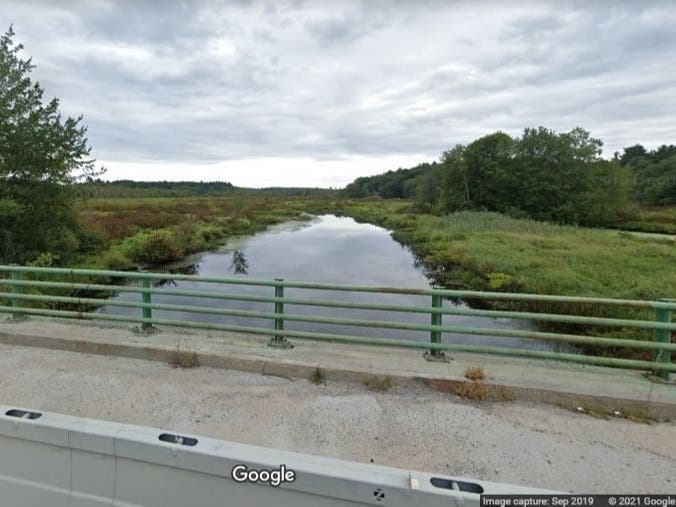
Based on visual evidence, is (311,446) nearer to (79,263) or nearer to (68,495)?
(68,495)

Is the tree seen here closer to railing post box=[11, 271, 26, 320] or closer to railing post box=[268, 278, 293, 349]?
railing post box=[11, 271, 26, 320]

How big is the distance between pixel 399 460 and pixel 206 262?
19.6 meters

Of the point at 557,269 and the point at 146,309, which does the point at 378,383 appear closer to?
the point at 146,309

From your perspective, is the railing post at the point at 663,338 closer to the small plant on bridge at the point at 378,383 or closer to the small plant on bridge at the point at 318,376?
the small plant on bridge at the point at 378,383

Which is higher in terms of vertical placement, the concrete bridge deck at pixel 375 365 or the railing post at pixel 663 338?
the railing post at pixel 663 338

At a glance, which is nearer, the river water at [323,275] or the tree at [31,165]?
the river water at [323,275]

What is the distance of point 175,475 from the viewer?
2.18 m

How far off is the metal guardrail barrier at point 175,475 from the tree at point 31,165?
1278 cm

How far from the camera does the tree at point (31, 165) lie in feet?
41.5

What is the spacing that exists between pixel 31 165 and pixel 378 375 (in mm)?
14283

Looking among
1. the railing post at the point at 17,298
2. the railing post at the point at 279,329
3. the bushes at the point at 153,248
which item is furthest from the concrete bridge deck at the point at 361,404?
the bushes at the point at 153,248

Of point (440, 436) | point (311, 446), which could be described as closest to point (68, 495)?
point (311, 446)

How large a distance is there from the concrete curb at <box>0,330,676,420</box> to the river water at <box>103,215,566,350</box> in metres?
4.61

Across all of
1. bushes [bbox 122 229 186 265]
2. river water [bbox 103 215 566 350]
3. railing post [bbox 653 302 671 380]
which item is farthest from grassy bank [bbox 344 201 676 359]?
bushes [bbox 122 229 186 265]
